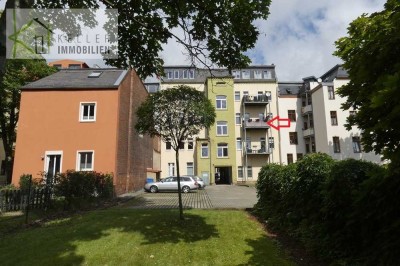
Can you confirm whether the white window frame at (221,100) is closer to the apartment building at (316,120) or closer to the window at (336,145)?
the apartment building at (316,120)

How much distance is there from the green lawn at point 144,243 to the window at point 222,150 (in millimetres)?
32184

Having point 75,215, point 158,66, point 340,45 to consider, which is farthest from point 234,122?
point 340,45

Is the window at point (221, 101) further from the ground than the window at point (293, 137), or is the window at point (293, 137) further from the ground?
the window at point (221, 101)

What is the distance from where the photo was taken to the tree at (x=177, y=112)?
10.7 m

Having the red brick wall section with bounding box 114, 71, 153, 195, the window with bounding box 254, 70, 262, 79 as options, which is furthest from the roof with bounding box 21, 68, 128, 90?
the window with bounding box 254, 70, 262, 79

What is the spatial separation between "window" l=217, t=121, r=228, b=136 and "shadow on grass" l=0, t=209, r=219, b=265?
107 ft

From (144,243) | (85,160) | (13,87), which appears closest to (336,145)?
(85,160)

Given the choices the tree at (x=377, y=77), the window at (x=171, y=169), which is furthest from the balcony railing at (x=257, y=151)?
the tree at (x=377, y=77)

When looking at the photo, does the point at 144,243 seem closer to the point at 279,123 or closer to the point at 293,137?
the point at 279,123

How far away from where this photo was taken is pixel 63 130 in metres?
22.0

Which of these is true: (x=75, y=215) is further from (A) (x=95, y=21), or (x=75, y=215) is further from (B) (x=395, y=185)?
(B) (x=395, y=185)

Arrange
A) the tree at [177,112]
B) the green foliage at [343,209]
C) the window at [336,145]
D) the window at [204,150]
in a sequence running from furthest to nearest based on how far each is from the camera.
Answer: the window at [204,150] → the window at [336,145] → the tree at [177,112] → the green foliage at [343,209]

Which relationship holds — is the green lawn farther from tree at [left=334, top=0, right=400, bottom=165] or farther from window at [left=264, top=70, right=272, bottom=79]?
window at [left=264, top=70, right=272, bottom=79]

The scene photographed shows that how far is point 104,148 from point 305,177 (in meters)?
17.0
